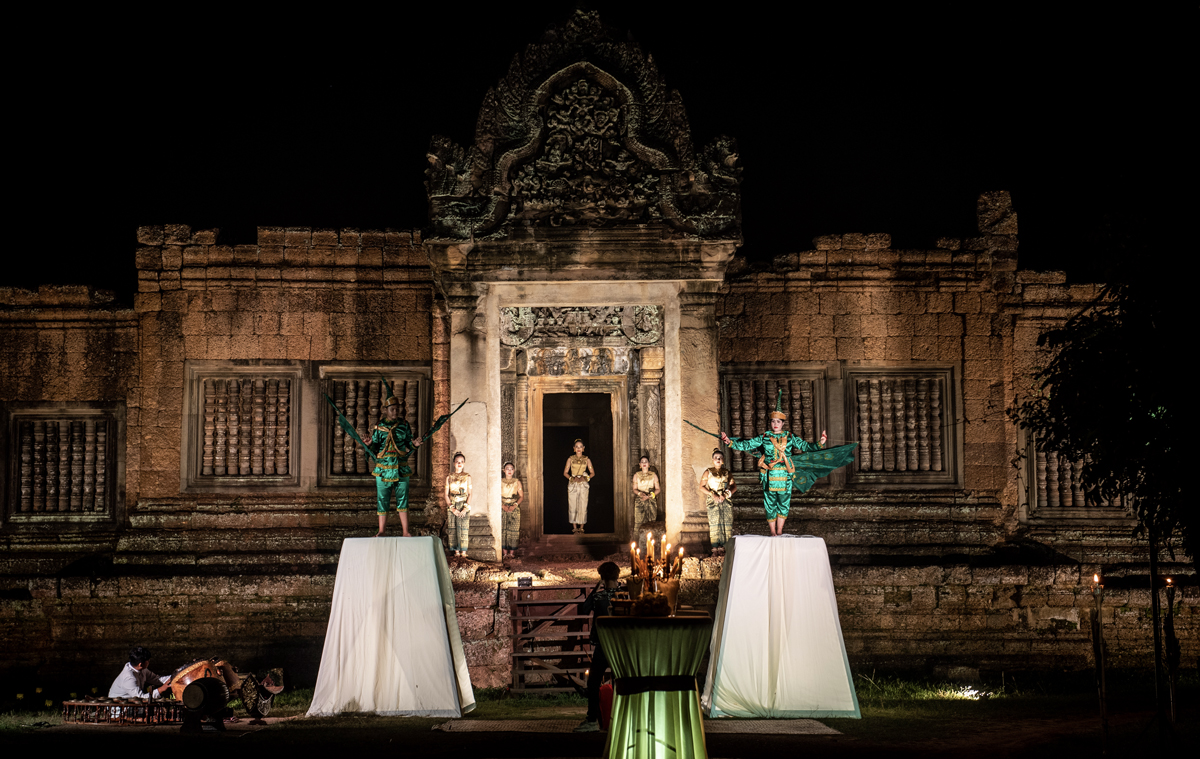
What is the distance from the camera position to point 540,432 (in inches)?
660

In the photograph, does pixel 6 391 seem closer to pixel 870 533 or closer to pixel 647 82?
pixel 647 82

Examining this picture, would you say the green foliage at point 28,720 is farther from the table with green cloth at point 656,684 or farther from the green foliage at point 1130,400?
the green foliage at point 1130,400

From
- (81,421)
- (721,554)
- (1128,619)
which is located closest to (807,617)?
(721,554)

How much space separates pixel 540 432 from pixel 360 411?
2.81 m

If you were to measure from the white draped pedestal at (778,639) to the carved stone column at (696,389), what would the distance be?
254cm

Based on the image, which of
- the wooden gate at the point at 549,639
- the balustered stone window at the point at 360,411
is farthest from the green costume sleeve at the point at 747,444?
the balustered stone window at the point at 360,411

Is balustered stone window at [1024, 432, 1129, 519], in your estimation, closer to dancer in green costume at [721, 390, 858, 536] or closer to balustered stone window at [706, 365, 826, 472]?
balustered stone window at [706, 365, 826, 472]

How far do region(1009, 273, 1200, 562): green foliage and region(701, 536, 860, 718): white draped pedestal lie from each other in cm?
258

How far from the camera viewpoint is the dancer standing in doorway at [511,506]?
15.0 metres

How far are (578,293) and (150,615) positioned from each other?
635cm

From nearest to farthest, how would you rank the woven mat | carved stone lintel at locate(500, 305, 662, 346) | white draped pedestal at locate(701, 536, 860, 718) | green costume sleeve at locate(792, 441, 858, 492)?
the woven mat
white draped pedestal at locate(701, 536, 860, 718)
green costume sleeve at locate(792, 441, 858, 492)
carved stone lintel at locate(500, 305, 662, 346)

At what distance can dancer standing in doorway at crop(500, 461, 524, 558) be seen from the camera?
15000mm

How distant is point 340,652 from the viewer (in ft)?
35.7

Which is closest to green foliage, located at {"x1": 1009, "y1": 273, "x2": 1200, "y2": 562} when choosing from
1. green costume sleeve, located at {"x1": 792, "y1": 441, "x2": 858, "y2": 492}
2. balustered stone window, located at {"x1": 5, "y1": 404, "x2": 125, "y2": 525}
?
green costume sleeve, located at {"x1": 792, "y1": 441, "x2": 858, "y2": 492}
